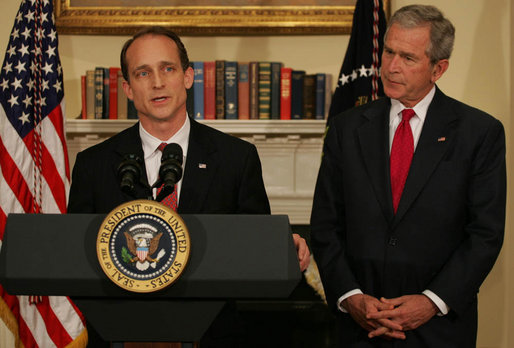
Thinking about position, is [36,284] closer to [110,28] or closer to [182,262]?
[182,262]

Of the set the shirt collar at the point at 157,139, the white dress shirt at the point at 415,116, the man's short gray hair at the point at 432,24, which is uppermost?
the man's short gray hair at the point at 432,24

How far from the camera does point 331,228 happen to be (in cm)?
205

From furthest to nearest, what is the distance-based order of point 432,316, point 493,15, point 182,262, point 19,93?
point 493,15 < point 19,93 < point 432,316 < point 182,262

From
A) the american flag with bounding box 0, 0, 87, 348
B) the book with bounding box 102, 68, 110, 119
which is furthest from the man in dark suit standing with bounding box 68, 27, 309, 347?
the book with bounding box 102, 68, 110, 119

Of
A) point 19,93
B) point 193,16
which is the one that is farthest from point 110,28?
point 19,93

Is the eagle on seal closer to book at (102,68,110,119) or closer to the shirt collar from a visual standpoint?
the shirt collar

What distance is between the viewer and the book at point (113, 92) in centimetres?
366

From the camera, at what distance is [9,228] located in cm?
138

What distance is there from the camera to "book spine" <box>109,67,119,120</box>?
3.66 meters

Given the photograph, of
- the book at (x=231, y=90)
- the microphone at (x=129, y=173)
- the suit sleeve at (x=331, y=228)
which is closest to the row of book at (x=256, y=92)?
the book at (x=231, y=90)

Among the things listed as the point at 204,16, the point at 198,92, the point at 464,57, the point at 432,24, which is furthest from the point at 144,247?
the point at 464,57

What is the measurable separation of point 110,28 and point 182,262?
2887 millimetres

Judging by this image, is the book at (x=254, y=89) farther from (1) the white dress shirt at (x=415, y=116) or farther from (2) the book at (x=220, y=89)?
(1) the white dress shirt at (x=415, y=116)

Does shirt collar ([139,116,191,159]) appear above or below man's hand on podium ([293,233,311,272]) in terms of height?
above
